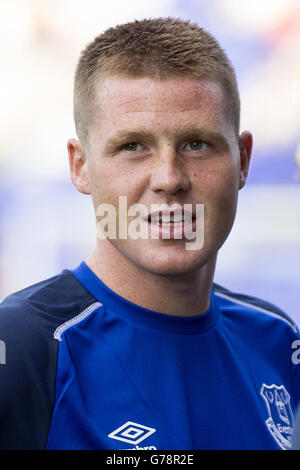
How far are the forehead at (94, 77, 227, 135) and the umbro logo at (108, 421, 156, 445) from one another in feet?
1.94

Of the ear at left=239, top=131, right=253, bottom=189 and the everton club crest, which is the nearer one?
the everton club crest

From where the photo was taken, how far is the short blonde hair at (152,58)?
138 centimetres

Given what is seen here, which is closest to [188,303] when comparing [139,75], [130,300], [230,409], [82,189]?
[130,300]

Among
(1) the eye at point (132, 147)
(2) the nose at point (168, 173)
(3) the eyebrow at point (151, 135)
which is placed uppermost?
(3) the eyebrow at point (151, 135)

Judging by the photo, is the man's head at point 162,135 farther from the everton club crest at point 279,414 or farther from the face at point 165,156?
the everton club crest at point 279,414

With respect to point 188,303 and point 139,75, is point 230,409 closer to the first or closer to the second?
point 188,303

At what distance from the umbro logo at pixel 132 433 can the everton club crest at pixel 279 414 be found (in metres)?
0.33

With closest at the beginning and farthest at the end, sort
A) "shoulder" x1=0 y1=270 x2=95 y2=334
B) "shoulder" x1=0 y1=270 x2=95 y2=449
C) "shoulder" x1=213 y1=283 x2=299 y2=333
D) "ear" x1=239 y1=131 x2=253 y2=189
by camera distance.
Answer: "shoulder" x1=0 y1=270 x2=95 y2=449 → "shoulder" x1=0 y1=270 x2=95 y2=334 → "ear" x1=239 y1=131 x2=253 y2=189 → "shoulder" x1=213 y1=283 x2=299 y2=333

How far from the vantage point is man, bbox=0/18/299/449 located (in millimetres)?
1282

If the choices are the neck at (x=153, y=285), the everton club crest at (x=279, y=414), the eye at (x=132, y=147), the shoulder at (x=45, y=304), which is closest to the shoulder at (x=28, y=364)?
the shoulder at (x=45, y=304)

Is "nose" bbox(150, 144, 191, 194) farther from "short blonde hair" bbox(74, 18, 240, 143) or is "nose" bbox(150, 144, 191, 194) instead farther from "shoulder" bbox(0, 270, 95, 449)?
"shoulder" bbox(0, 270, 95, 449)

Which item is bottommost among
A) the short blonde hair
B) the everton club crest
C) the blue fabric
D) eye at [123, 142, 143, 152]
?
the everton club crest

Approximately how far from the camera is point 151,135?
133cm

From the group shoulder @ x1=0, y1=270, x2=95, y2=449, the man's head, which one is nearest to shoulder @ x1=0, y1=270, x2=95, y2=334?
shoulder @ x1=0, y1=270, x2=95, y2=449
